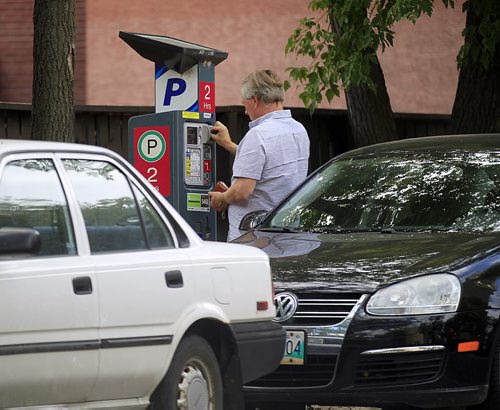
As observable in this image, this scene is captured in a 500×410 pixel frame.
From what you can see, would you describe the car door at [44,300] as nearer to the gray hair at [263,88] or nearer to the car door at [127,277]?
the car door at [127,277]

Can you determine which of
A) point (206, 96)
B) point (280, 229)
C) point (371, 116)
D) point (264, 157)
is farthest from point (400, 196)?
point (371, 116)

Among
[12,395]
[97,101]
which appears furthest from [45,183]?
[97,101]

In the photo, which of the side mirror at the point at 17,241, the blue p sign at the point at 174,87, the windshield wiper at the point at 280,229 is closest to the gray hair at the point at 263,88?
the blue p sign at the point at 174,87

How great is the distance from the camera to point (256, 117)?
9.70m

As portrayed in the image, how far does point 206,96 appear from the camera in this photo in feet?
34.1

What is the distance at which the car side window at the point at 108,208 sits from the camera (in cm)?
605

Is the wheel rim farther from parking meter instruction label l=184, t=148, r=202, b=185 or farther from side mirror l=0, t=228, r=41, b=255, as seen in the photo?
parking meter instruction label l=184, t=148, r=202, b=185

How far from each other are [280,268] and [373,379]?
0.87 metres

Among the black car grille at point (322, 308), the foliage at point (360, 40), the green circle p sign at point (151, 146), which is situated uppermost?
the foliage at point (360, 40)

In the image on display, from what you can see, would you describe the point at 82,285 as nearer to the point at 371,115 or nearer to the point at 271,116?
the point at 271,116

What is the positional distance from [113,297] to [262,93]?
397cm

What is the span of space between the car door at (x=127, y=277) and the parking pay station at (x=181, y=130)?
376 centimetres

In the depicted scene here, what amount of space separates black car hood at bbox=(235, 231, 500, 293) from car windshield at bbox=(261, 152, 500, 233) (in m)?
0.25

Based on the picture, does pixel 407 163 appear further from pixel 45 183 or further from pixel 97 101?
pixel 97 101
